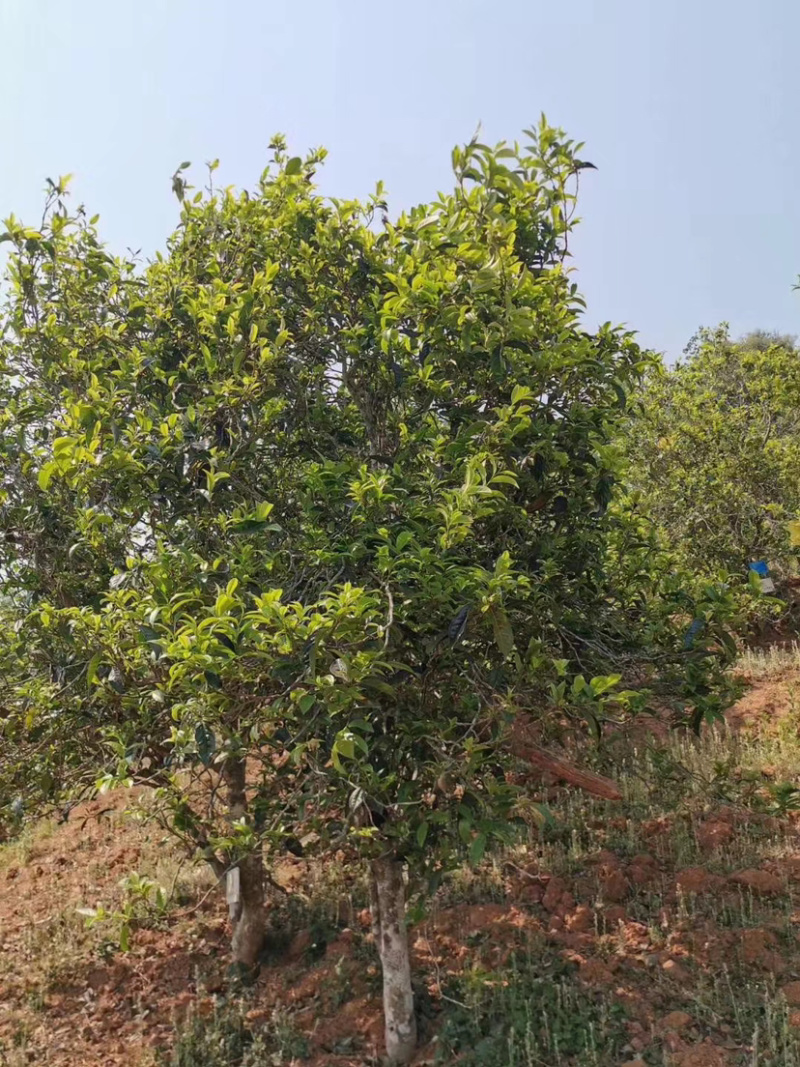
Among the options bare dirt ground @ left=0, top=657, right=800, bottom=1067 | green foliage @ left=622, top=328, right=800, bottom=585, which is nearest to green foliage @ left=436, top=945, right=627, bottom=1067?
bare dirt ground @ left=0, top=657, right=800, bottom=1067

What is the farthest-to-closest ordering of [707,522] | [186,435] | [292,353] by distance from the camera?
[707,522] → [292,353] → [186,435]

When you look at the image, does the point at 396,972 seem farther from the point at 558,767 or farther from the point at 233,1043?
the point at 558,767

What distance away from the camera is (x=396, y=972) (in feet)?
15.4

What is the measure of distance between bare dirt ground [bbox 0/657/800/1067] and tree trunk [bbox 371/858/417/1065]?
15cm

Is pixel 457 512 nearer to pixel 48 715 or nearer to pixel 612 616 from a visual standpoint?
pixel 612 616

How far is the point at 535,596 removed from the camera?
4.12 metres

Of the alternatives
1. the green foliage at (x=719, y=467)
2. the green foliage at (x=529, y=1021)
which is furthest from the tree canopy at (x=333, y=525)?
the green foliage at (x=719, y=467)

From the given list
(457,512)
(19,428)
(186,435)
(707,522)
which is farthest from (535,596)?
(707,522)

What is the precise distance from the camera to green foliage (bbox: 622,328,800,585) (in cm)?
1110

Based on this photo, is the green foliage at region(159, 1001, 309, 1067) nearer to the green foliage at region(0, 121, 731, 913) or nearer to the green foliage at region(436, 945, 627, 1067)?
the green foliage at region(436, 945, 627, 1067)

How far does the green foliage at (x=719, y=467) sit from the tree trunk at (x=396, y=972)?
23.7 feet

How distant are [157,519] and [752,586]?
10.2 feet

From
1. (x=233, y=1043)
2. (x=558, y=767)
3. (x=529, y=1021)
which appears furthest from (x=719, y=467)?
(x=233, y=1043)

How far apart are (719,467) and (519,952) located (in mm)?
7754
